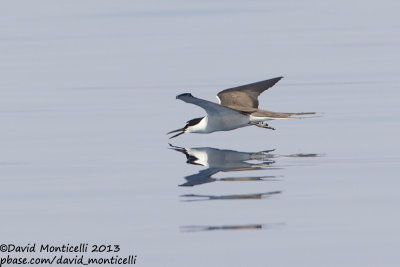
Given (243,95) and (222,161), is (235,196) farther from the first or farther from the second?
(243,95)

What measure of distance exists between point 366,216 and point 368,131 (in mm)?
5464

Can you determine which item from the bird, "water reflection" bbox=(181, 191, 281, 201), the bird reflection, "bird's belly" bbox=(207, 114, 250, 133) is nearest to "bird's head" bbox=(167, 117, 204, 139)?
the bird

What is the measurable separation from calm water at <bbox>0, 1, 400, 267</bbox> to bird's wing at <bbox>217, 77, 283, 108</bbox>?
0.56m

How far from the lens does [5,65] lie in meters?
28.6

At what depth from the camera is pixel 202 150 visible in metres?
18.1

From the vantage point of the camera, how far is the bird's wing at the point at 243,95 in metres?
19.9

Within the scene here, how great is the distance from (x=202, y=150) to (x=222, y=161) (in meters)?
1.51

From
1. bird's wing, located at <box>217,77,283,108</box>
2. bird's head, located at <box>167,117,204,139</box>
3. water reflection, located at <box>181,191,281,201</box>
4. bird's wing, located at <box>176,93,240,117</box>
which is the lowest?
water reflection, located at <box>181,191,281,201</box>

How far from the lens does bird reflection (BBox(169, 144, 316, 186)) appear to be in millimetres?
15219

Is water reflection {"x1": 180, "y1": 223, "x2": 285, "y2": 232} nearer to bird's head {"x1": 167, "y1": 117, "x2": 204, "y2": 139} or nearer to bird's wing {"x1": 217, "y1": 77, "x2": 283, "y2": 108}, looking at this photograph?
bird's head {"x1": 167, "y1": 117, "x2": 204, "y2": 139}

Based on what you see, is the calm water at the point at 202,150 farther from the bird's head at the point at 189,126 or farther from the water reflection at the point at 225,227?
the bird's head at the point at 189,126

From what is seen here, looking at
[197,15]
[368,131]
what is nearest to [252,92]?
[368,131]

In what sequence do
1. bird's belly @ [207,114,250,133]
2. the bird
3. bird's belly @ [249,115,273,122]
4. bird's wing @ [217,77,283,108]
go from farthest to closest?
bird's wing @ [217,77,283,108]
bird's belly @ [207,114,250,133]
bird's belly @ [249,115,273,122]
the bird

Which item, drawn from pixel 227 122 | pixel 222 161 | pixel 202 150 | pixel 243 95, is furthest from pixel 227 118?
pixel 222 161
